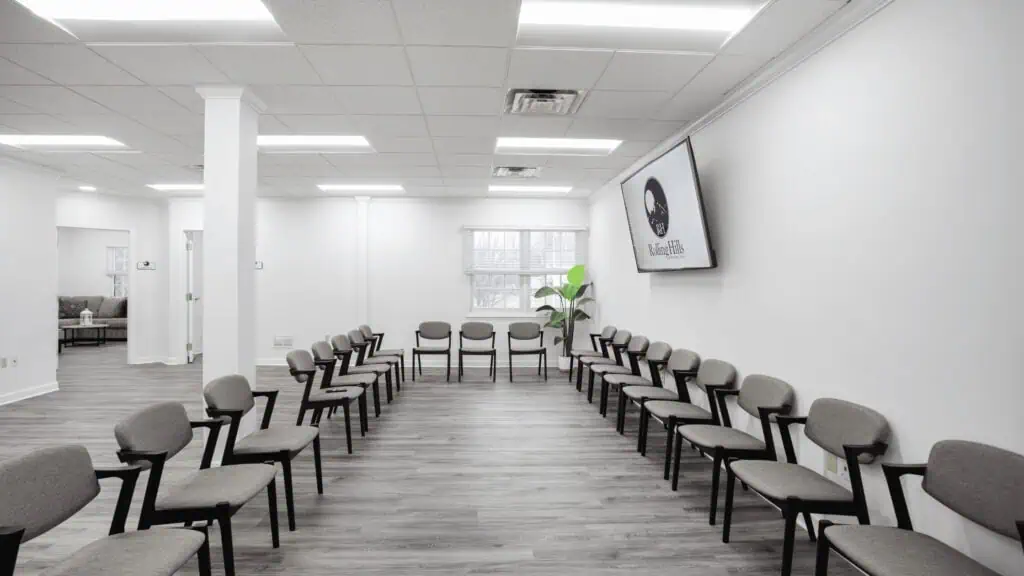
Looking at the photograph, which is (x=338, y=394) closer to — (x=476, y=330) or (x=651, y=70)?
(x=651, y=70)

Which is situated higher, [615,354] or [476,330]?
[476,330]

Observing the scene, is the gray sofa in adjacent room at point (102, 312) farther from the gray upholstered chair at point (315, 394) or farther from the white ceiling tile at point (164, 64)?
the white ceiling tile at point (164, 64)

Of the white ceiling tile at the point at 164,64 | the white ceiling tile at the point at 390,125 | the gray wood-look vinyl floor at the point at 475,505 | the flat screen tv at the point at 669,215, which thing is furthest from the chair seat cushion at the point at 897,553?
the white ceiling tile at the point at 164,64

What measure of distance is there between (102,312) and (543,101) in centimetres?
1290

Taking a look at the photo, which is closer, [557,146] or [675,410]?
[675,410]

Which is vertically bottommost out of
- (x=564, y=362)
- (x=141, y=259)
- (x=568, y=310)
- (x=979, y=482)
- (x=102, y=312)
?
(x=564, y=362)

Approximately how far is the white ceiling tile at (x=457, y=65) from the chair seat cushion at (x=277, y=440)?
2.47 m

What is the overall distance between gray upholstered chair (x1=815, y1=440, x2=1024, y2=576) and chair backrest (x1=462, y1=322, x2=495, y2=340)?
19.8ft

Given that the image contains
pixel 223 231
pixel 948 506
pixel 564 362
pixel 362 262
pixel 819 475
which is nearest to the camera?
pixel 948 506

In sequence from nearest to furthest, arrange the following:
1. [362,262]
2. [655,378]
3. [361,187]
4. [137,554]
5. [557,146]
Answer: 1. [137,554]
2. [655,378]
3. [557,146]
4. [361,187]
5. [362,262]

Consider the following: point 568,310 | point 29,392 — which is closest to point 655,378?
point 568,310

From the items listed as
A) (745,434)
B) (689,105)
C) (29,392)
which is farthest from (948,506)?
(29,392)

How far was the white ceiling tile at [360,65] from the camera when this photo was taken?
10.2 feet

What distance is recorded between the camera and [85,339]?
11.7 m
